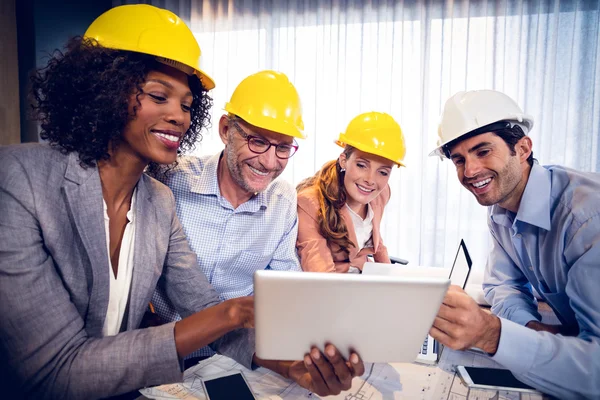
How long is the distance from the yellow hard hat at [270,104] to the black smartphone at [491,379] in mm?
1291

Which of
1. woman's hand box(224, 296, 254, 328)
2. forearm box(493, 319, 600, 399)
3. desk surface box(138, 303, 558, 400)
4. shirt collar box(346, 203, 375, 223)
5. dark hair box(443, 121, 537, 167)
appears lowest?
desk surface box(138, 303, 558, 400)

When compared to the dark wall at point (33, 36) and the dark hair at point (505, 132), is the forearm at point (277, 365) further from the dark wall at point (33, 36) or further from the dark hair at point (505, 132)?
Answer: the dark wall at point (33, 36)

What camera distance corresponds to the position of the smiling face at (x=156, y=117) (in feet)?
4.58

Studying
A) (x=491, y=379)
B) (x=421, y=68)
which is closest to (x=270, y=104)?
(x=491, y=379)

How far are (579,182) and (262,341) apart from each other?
5.32 feet

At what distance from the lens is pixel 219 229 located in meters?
1.96

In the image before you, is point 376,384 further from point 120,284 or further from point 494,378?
point 120,284

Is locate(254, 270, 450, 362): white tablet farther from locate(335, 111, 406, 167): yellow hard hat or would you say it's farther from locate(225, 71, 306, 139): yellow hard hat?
locate(335, 111, 406, 167): yellow hard hat

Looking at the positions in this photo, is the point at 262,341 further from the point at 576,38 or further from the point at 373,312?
the point at 576,38

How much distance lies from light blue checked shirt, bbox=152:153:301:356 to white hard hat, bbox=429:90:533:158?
3.57 ft

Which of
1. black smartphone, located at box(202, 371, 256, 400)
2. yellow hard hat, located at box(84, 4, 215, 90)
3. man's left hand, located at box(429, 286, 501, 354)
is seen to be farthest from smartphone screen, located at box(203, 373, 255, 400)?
yellow hard hat, located at box(84, 4, 215, 90)

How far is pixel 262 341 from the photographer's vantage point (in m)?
1.00

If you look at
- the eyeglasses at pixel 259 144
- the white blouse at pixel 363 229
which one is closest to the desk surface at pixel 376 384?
the eyeglasses at pixel 259 144

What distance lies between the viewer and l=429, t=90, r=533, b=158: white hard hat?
1.89 meters
